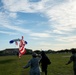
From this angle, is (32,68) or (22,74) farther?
(22,74)

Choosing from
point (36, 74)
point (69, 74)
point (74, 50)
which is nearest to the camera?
point (36, 74)

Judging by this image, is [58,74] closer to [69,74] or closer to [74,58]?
[69,74]

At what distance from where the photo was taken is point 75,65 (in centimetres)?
1669

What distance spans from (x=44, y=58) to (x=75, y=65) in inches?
196

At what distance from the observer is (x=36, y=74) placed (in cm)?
1454

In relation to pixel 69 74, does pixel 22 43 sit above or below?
above

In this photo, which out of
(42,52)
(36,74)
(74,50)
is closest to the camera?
(36,74)

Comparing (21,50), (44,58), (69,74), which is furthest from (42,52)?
(21,50)

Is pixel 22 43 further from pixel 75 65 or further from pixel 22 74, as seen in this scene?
pixel 75 65

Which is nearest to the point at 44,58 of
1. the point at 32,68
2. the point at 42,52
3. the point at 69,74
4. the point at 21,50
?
the point at 42,52

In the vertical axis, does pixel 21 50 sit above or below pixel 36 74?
above

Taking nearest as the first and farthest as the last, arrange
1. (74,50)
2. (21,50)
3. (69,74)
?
(74,50) → (69,74) → (21,50)

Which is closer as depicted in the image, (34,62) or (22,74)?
(34,62)

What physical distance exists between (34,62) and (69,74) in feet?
35.5
